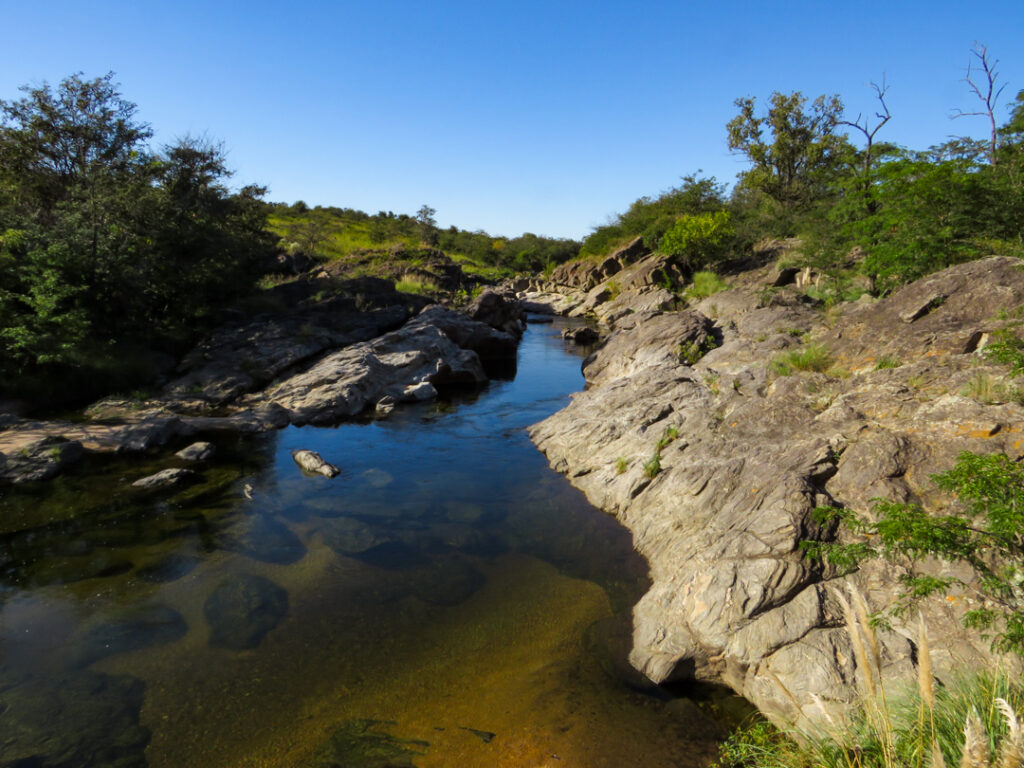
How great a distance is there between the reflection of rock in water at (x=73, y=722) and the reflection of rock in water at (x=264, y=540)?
2936 millimetres

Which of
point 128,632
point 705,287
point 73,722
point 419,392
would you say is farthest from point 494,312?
point 73,722

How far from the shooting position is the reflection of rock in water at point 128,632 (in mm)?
7090

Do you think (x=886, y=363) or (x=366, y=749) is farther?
(x=886, y=363)

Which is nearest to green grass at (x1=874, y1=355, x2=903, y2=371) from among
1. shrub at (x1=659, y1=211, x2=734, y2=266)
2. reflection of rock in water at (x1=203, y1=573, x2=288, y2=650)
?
reflection of rock in water at (x1=203, y1=573, x2=288, y2=650)

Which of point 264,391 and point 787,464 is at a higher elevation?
point 787,464

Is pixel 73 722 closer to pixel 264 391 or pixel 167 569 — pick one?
pixel 167 569

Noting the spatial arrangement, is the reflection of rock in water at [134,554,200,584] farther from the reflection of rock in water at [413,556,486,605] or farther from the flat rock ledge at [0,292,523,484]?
the flat rock ledge at [0,292,523,484]

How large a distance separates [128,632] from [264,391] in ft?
40.4

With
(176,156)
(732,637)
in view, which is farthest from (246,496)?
(176,156)

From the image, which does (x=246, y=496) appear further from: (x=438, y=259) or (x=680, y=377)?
(x=438, y=259)

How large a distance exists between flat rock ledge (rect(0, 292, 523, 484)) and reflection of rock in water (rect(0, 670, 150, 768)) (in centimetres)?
788

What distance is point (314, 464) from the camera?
13102 millimetres

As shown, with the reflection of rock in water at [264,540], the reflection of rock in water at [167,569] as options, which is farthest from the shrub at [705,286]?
the reflection of rock in water at [167,569]

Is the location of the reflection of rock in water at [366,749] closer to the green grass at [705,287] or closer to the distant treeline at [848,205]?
the distant treeline at [848,205]
